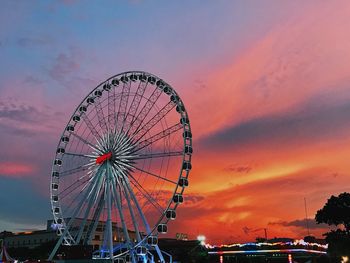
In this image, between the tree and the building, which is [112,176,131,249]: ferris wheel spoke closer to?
the tree

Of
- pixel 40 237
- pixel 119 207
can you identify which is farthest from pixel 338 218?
pixel 40 237

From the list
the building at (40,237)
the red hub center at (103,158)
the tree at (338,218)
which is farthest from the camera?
the building at (40,237)

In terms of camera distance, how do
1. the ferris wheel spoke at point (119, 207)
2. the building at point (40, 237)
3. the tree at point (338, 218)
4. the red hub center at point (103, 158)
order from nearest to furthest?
the ferris wheel spoke at point (119, 207)
the red hub center at point (103, 158)
the tree at point (338, 218)
the building at point (40, 237)

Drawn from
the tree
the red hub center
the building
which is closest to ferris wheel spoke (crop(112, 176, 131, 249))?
the red hub center

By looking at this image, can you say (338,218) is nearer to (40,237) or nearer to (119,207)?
(119,207)

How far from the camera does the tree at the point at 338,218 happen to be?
10570 centimetres

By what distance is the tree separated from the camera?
347ft

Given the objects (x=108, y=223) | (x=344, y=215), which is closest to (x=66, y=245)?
(x=108, y=223)

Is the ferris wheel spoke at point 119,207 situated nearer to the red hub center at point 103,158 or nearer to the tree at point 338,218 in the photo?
the red hub center at point 103,158

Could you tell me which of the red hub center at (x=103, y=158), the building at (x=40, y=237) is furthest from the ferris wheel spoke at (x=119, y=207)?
the building at (x=40, y=237)

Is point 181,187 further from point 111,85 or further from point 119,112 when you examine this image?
Answer: point 111,85

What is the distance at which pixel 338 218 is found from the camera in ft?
355

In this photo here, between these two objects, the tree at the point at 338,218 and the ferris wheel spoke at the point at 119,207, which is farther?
the tree at the point at 338,218

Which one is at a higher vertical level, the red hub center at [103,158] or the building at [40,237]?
the red hub center at [103,158]
